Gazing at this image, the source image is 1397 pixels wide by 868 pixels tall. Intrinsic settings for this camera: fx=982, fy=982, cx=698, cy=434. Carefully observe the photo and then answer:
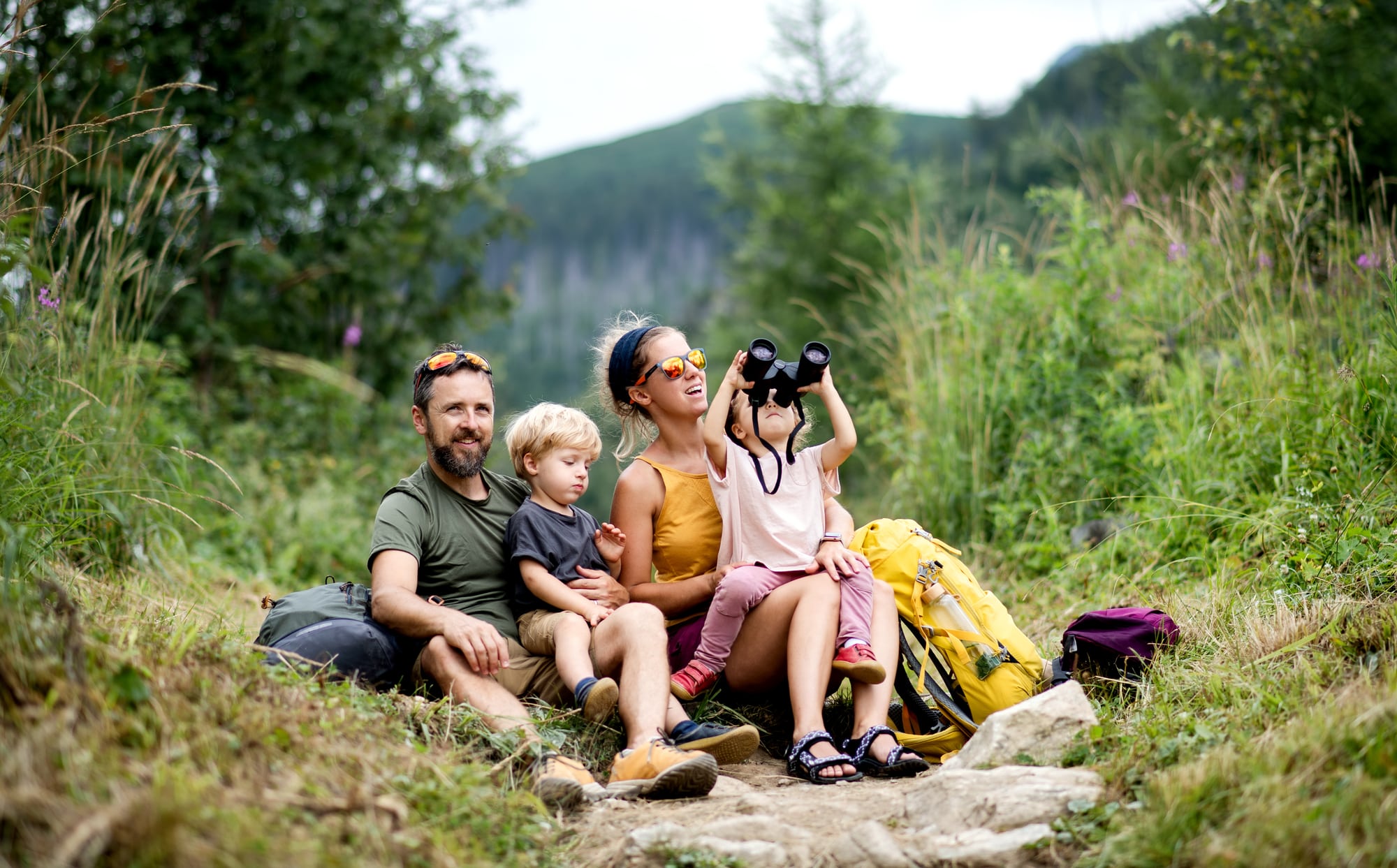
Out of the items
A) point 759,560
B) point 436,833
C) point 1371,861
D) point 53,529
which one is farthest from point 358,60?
point 1371,861

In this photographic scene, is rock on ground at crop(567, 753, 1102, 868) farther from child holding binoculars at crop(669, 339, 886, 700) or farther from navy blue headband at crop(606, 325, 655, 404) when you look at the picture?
navy blue headband at crop(606, 325, 655, 404)

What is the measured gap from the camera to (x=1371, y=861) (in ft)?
5.27

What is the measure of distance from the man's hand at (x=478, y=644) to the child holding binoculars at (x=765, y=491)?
0.54 m

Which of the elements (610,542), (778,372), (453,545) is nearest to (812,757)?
(610,542)

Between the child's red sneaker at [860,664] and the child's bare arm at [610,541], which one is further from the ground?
the child's bare arm at [610,541]

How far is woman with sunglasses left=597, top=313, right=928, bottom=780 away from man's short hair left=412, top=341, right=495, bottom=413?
46 centimetres

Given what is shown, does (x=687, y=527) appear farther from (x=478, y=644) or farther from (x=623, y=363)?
(x=478, y=644)

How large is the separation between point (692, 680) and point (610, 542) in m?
0.49

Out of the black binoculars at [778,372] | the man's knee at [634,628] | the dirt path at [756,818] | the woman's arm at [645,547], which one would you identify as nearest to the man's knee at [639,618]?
the man's knee at [634,628]

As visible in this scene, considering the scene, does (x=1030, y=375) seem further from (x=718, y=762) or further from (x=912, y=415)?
(x=718, y=762)

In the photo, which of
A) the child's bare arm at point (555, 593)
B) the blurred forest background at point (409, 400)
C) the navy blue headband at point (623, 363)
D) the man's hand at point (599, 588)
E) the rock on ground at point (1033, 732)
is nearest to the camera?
the blurred forest background at point (409, 400)

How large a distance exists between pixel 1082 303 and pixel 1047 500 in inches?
42.6

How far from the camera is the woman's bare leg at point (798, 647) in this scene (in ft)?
8.92

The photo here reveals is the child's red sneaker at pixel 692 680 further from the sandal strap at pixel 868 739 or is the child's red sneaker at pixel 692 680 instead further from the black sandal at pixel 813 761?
the sandal strap at pixel 868 739
